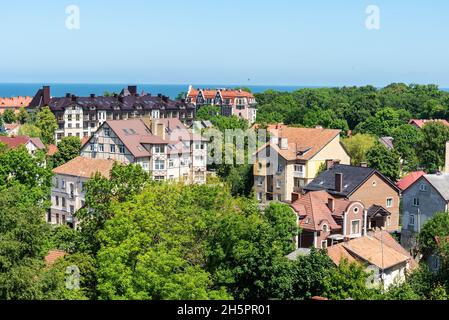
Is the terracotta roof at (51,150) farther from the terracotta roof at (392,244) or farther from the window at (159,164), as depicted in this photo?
the terracotta roof at (392,244)

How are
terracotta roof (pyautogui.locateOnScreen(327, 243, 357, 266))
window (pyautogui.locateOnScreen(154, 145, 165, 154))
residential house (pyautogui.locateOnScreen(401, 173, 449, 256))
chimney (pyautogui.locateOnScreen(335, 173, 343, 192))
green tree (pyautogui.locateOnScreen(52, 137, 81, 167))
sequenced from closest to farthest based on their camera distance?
1. terracotta roof (pyautogui.locateOnScreen(327, 243, 357, 266))
2. residential house (pyautogui.locateOnScreen(401, 173, 449, 256))
3. chimney (pyautogui.locateOnScreen(335, 173, 343, 192))
4. window (pyautogui.locateOnScreen(154, 145, 165, 154))
5. green tree (pyautogui.locateOnScreen(52, 137, 81, 167))

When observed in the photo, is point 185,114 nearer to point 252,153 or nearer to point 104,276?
point 252,153

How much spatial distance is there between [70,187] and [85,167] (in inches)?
73.0

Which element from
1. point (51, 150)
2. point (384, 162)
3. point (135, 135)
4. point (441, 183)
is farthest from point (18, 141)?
point (441, 183)

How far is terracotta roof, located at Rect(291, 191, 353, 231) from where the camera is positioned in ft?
134

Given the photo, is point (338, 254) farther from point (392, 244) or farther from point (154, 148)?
point (154, 148)

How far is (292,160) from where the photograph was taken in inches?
2131

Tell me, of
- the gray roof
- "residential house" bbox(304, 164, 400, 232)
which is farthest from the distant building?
the gray roof

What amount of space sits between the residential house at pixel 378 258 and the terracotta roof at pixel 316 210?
3628 millimetres

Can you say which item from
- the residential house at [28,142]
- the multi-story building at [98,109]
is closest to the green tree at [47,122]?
the multi-story building at [98,109]

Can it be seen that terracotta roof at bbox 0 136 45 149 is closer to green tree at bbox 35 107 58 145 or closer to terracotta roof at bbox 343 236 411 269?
green tree at bbox 35 107 58 145

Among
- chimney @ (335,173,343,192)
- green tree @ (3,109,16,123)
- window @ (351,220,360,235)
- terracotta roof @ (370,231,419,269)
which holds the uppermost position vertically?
green tree @ (3,109,16,123)
